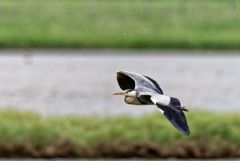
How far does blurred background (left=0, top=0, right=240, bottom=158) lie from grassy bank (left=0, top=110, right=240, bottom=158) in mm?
14

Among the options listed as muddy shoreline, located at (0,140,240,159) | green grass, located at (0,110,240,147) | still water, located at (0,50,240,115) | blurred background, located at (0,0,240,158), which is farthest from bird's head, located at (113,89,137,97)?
still water, located at (0,50,240,115)

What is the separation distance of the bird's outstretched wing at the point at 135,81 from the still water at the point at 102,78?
28.2 ft

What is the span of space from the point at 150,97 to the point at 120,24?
26439 millimetres

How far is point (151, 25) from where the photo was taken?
3181cm

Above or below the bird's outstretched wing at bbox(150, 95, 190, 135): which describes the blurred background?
above

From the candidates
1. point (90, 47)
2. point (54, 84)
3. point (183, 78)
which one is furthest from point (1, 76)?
point (90, 47)

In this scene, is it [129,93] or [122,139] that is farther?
[122,139]

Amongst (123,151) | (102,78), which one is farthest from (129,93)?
(102,78)

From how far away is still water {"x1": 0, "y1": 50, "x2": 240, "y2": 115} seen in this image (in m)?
16.4

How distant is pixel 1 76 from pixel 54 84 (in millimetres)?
2029

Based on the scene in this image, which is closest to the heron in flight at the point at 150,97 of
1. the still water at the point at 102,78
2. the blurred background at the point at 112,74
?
the blurred background at the point at 112,74

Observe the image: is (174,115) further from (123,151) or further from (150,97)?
(123,151)

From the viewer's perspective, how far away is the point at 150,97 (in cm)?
567

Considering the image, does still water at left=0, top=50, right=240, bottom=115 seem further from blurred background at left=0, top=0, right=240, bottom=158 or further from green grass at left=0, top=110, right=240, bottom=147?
green grass at left=0, top=110, right=240, bottom=147
